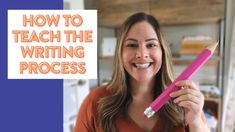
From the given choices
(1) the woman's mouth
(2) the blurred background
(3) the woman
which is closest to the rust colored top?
(3) the woman

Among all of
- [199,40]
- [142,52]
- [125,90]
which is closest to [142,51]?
[142,52]

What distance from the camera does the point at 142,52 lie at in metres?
0.34

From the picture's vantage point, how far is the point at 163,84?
0.41 metres

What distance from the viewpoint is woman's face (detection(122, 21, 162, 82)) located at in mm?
346

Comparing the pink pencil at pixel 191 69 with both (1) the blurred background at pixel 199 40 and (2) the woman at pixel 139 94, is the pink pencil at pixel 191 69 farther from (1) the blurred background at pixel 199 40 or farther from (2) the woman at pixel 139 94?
(1) the blurred background at pixel 199 40

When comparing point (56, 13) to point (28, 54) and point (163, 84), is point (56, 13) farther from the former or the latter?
point (163, 84)

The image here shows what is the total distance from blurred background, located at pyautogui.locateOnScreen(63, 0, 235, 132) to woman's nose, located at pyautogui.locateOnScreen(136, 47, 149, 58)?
0.53 m

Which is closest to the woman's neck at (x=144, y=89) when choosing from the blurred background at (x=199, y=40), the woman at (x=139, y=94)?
the woman at (x=139, y=94)

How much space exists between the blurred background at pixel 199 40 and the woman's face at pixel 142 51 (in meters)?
0.50

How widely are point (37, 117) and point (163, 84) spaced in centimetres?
22

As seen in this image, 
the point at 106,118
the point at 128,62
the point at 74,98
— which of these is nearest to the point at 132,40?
the point at 128,62

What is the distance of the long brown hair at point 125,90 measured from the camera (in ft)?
1.26

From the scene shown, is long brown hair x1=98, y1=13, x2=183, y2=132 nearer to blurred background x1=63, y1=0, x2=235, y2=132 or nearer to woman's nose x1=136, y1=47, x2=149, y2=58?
woman's nose x1=136, y1=47, x2=149, y2=58

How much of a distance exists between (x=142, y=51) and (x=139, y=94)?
11cm
